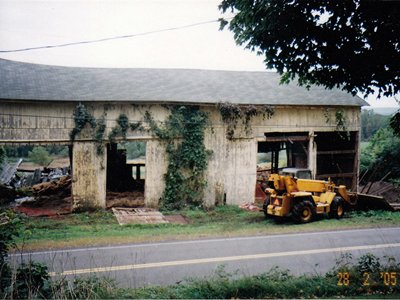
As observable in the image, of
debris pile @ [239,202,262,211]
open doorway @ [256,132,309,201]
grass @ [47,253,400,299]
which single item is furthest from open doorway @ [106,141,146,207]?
grass @ [47,253,400,299]

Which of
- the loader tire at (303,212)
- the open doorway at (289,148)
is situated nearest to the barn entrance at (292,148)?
the open doorway at (289,148)

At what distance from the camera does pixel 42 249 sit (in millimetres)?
11320

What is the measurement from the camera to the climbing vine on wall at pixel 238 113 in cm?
1891

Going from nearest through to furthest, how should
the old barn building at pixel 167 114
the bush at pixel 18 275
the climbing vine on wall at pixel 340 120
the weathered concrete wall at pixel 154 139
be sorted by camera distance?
the bush at pixel 18 275 → the weathered concrete wall at pixel 154 139 → the old barn building at pixel 167 114 → the climbing vine on wall at pixel 340 120

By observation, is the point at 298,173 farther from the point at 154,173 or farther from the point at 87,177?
the point at 87,177

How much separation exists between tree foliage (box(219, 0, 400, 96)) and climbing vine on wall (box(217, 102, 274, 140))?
32.0ft

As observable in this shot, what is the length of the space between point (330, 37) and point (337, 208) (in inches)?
396

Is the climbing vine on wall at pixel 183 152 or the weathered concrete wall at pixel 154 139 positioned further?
the climbing vine on wall at pixel 183 152

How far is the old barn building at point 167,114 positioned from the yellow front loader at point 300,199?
154 inches

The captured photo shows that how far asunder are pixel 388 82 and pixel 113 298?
298 inches

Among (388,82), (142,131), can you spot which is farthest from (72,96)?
(388,82)

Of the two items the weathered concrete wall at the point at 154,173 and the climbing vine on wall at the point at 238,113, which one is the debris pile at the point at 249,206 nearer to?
the climbing vine on wall at the point at 238,113

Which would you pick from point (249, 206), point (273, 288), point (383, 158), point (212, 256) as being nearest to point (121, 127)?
point (249, 206)

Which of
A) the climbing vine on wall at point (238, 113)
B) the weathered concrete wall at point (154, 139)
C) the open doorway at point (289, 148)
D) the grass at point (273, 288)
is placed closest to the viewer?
the grass at point (273, 288)
